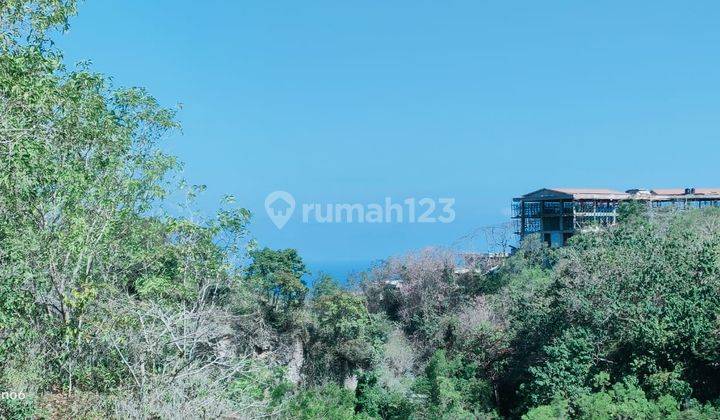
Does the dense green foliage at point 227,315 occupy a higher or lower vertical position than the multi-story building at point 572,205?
lower

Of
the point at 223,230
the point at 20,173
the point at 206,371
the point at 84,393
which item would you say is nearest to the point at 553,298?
the point at 223,230

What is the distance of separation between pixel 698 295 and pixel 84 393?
9566 mm

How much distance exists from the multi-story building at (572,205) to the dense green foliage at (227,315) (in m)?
11.9

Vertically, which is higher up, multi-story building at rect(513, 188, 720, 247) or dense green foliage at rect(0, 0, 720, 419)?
multi-story building at rect(513, 188, 720, 247)

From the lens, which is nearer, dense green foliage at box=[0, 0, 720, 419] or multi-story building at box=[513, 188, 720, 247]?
dense green foliage at box=[0, 0, 720, 419]

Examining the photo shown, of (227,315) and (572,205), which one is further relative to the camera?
(572,205)

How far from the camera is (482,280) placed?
22031 mm

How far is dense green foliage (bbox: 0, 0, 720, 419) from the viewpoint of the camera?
625 cm

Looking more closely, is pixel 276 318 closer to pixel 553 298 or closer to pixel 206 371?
pixel 553 298

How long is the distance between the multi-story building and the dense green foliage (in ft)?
39.1

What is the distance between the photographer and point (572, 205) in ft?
106

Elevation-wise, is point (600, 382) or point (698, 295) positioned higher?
point (698, 295)

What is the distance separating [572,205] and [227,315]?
26.8 m

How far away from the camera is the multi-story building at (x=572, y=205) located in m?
32.2
